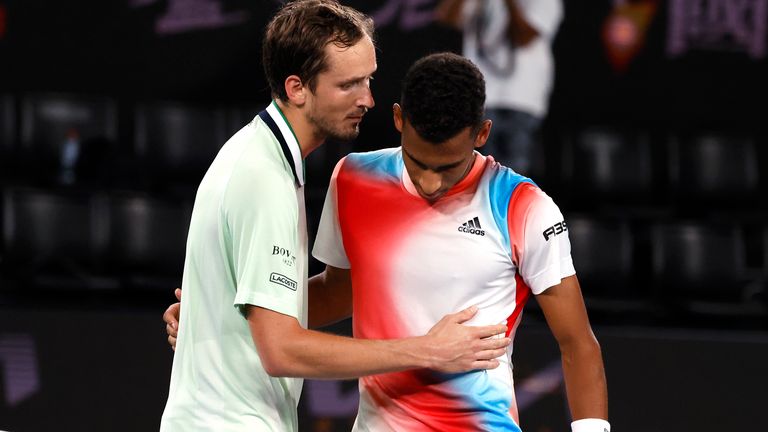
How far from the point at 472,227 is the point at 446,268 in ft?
0.39

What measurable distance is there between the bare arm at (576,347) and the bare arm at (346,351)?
0.25 meters

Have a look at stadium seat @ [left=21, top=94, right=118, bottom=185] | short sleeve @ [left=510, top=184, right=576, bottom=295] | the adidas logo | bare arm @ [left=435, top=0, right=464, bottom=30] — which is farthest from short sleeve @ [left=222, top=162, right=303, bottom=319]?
bare arm @ [left=435, top=0, right=464, bottom=30]

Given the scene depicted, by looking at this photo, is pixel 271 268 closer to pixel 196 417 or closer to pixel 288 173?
pixel 288 173

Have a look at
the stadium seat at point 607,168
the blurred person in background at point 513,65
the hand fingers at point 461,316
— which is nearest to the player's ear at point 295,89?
the hand fingers at point 461,316

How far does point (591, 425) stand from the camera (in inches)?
108

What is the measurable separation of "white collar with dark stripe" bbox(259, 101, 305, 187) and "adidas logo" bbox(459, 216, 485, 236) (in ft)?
1.34

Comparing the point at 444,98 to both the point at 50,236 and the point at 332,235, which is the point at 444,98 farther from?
the point at 50,236

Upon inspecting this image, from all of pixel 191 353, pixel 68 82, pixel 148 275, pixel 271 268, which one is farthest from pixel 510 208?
pixel 68 82

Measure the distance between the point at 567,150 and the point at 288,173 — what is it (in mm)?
4739

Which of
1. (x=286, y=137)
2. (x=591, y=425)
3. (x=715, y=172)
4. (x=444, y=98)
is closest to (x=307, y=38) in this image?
(x=286, y=137)

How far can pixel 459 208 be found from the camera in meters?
2.77

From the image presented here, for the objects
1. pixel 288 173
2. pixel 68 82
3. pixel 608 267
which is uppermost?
pixel 68 82

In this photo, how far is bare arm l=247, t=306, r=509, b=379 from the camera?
8.03 feet

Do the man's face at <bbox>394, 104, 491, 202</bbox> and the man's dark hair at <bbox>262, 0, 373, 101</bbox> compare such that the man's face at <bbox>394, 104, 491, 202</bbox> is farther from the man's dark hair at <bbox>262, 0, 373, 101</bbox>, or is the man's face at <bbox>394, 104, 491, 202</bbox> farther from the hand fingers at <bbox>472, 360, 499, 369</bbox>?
the hand fingers at <bbox>472, 360, 499, 369</bbox>
